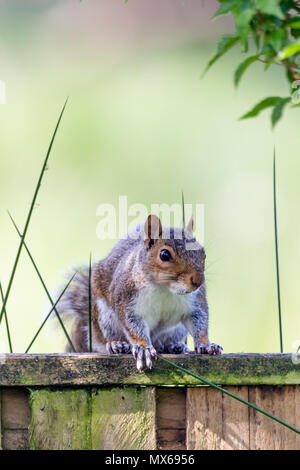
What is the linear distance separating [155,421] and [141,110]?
3.06m

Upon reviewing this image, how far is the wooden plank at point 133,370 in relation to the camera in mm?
1453

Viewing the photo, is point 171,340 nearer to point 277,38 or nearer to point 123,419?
point 123,419

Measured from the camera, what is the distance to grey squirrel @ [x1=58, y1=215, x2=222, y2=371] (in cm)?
172

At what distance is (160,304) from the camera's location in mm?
1801

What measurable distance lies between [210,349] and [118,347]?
223 mm

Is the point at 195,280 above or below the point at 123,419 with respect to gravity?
above

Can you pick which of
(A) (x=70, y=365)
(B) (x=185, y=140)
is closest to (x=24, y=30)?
(B) (x=185, y=140)

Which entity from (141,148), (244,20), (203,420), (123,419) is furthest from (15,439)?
(141,148)

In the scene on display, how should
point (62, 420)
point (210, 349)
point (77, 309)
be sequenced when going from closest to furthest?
1. point (62, 420)
2. point (210, 349)
3. point (77, 309)

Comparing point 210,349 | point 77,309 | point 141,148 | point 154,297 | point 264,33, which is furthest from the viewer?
point 141,148

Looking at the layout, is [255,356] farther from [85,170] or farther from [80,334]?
[85,170]

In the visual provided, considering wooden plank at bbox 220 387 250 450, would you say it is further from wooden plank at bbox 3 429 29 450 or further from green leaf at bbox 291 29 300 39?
green leaf at bbox 291 29 300 39

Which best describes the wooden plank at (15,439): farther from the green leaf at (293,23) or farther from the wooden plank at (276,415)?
the green leaf at (293,23)

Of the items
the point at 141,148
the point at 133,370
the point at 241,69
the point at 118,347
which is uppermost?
the point at 141,148
